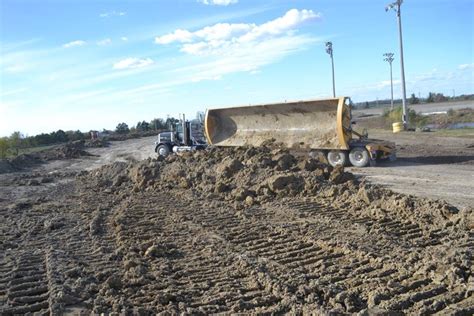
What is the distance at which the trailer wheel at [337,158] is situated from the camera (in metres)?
17.2

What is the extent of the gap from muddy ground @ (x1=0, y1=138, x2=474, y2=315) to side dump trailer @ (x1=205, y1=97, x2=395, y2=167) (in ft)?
13.7

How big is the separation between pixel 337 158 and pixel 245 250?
35.7 feet

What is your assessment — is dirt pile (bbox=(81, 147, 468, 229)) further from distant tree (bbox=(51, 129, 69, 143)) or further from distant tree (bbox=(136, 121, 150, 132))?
distant tree (bbox=(136, 121, 150, 132))

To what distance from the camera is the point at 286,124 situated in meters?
19.1

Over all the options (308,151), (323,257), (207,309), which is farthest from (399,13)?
(207,309)

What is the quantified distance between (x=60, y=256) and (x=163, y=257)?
1776mm

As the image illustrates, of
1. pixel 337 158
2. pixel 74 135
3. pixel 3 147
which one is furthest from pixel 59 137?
pixel 337 158

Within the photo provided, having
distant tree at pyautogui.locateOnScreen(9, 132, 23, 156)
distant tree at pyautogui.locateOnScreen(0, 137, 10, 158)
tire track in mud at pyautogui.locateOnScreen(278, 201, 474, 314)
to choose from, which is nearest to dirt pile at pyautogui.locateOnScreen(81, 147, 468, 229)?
tire track in mud at pyautogui.locateOnScreen(278, 201, 474, 314)

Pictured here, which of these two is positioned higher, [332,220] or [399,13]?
[399,13]

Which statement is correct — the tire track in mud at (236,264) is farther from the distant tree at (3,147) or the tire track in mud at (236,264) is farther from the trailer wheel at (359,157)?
the distant tree at (3,147)

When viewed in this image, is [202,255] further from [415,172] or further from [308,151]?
[308,151]

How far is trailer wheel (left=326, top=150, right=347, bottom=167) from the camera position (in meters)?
17.2

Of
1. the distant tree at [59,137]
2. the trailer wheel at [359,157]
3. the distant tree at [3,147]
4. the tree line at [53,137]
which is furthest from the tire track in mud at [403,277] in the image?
the distant tree at [59,137]

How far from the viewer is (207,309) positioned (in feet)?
17.2
